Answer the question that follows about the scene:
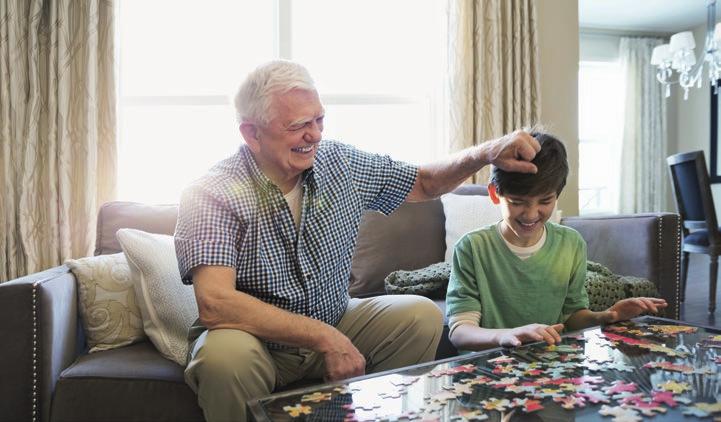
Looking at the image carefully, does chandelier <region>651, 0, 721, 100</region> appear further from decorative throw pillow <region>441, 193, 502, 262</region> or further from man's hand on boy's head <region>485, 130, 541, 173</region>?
man's hand on boy's head <region>485, 130, 541, 173</region>

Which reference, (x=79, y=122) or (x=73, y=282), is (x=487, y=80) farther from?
(x=73, y=282)

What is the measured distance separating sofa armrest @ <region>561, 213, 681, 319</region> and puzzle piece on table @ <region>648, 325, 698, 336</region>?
995 millimetres

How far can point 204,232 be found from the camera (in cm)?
144

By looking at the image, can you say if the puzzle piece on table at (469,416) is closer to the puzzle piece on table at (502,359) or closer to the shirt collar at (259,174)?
the puzzle piece on table at (502,359)

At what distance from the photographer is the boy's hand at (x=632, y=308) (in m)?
1.45

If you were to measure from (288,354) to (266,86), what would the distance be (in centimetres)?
69

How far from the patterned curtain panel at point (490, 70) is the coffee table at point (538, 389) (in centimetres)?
226

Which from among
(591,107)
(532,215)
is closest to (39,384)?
(532,215)

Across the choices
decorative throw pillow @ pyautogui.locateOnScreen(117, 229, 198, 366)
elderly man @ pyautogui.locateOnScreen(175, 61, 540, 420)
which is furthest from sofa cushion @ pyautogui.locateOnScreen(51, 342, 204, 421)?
elderly man @ pyautogui.locateOnScreen(175, 61, 540, 420)

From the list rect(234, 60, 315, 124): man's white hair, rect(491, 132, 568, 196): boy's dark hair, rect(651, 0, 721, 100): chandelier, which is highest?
rect(651, 0, 721, 100): chandelier

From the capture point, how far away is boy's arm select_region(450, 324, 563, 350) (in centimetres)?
132

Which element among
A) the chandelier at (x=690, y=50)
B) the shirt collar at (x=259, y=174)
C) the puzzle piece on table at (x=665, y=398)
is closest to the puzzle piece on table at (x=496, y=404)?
the puzzle piece on table at (x=665, y=398)

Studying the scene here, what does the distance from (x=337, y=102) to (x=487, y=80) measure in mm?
883

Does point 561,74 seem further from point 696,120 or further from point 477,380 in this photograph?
point 696,120
